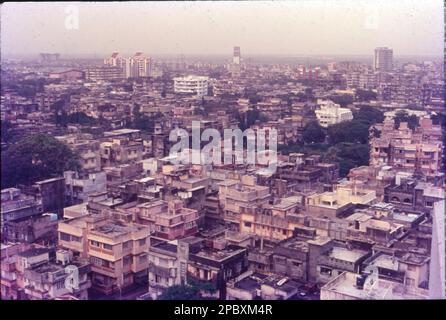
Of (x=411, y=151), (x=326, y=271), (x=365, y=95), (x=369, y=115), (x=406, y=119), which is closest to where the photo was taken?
(x=326, y=271)

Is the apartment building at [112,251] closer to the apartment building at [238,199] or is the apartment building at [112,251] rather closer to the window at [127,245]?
the window at [127,245]

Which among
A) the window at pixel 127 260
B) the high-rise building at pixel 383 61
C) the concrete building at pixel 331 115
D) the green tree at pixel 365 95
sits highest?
the high-rise building at pixel 383 61

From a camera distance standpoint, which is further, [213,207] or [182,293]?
[213,207]

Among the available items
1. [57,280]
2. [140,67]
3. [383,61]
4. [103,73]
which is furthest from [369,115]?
[57,280]

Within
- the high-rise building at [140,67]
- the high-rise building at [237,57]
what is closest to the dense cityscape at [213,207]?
the high-rise building at [237,57]

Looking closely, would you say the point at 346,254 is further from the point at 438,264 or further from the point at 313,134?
the point at 313,134

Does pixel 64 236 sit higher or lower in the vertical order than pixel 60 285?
higher

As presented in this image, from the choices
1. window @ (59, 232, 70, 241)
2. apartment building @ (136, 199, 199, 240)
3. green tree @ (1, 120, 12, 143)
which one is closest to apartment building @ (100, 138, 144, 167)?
green tree @ (1, 120, 12, 143)

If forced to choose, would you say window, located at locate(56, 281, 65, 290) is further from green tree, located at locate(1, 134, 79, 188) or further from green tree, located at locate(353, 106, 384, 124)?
green tree, located at locate(353, 106, 384, 124)
